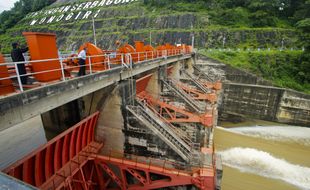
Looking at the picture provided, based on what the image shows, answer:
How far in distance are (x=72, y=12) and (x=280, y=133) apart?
232 feet

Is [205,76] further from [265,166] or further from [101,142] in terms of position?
[101,142]

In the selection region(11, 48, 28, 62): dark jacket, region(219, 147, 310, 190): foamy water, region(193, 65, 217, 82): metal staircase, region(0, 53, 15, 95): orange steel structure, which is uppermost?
region(11, 48, 28, 62): dark jacket

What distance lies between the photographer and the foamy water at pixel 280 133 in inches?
638

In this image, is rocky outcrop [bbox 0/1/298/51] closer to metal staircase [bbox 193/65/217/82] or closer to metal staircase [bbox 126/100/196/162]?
metal staircase [bbox 193/65/217/82]

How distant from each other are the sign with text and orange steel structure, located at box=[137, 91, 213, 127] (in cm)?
5194

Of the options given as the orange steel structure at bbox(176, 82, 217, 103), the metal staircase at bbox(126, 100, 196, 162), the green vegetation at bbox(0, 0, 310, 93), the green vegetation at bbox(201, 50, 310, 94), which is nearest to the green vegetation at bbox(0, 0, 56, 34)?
the green vegetation at bbox(0, 0, 310, 93)

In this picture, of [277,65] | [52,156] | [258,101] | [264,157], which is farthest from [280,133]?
[52,156]

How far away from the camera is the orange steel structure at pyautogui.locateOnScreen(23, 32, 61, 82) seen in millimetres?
4520

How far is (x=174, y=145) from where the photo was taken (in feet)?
26.8

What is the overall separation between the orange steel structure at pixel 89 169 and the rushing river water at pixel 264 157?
5.68 meters

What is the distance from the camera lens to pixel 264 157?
13719mm

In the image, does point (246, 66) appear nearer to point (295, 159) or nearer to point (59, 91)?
point (295, 159)

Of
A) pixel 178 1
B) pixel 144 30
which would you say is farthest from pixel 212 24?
pixel 178 1

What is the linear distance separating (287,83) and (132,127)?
70.5ft
